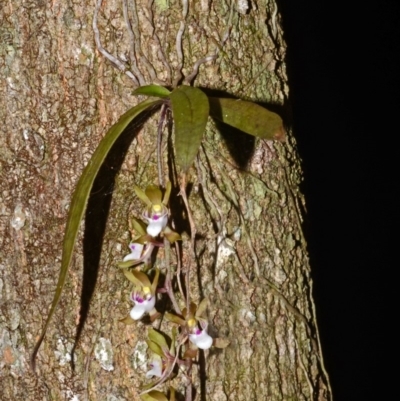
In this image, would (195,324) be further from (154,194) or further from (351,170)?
(351,170)

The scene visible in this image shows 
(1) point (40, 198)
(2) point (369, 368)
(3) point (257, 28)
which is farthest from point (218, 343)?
(2) point (369, 368)

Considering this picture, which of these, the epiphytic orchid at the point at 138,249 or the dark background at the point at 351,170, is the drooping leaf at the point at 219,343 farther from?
the dark background at the point at 351,170

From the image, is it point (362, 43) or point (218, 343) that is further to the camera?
point (362, 43)

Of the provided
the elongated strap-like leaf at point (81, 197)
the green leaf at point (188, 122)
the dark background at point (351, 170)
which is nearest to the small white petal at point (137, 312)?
the elongated strap-like leaf at point (81, 197)

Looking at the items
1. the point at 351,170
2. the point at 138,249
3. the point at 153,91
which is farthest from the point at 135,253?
the point at 351,170

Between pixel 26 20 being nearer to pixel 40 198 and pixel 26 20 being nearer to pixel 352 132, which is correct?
pixel 40 198

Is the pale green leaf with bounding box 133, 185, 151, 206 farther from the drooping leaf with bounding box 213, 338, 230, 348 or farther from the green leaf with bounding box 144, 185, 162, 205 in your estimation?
the drooping leaf with bounding box 213, 338, 230, 348

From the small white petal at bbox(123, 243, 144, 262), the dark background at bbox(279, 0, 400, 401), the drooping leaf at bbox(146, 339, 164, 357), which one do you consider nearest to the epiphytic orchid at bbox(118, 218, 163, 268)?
the small white petal at bbox(123, 243, 144, 262)
